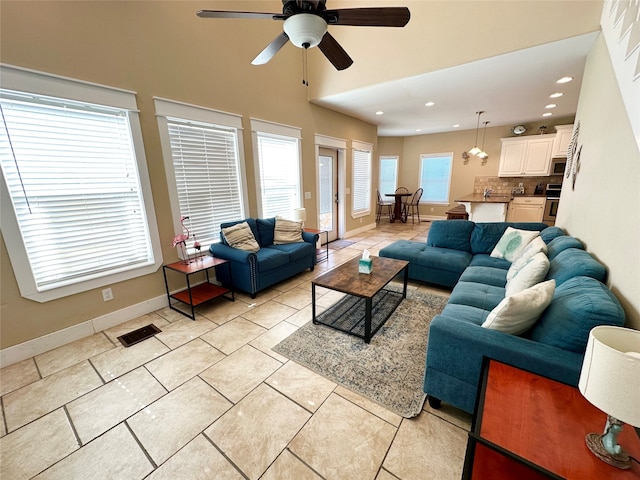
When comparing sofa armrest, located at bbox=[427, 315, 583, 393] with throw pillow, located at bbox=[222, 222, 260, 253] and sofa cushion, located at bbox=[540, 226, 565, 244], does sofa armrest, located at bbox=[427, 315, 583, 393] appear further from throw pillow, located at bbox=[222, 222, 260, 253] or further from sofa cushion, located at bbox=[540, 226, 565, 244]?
throw pillow, located at bbox=[222, 222, 260, 253]

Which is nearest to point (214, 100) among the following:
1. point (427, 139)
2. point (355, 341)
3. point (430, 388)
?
point (355, 341)

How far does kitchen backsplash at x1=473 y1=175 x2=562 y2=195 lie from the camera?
6404 millimetres

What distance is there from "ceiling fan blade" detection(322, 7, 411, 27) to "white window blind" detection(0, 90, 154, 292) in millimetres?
2184

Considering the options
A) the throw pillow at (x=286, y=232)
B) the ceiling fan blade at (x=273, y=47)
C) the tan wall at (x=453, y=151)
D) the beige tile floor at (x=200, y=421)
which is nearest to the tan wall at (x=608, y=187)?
the beige tile floor at (x=200, y=421)

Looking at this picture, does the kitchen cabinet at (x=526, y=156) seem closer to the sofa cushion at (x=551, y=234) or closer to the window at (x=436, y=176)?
the window at (x=436, y=176)

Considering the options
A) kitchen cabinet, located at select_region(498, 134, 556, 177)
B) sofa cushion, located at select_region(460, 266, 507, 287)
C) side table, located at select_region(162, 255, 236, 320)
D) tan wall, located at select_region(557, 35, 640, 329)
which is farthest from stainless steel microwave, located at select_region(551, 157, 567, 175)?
side table, located at select_region(162, 255, 236, 320)

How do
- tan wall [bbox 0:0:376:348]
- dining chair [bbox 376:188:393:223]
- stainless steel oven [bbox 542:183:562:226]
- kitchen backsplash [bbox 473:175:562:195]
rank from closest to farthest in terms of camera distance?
tan wall [bbox 0:0:376:348] < stainless steel oven [bbox 542:183:562:226] < kitchen backsplash [bbox 473:175:562:195] < dining chair [bbox 376:188:393:223]

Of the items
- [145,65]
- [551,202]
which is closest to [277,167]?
[145,65]

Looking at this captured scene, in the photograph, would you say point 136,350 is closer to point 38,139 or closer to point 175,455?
point 175,455

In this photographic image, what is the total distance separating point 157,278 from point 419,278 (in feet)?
10.5

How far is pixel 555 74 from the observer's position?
3.39m

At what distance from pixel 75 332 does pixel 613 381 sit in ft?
11.7

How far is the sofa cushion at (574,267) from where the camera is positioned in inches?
62.2

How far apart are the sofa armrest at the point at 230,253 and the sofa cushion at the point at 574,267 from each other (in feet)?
9.09
